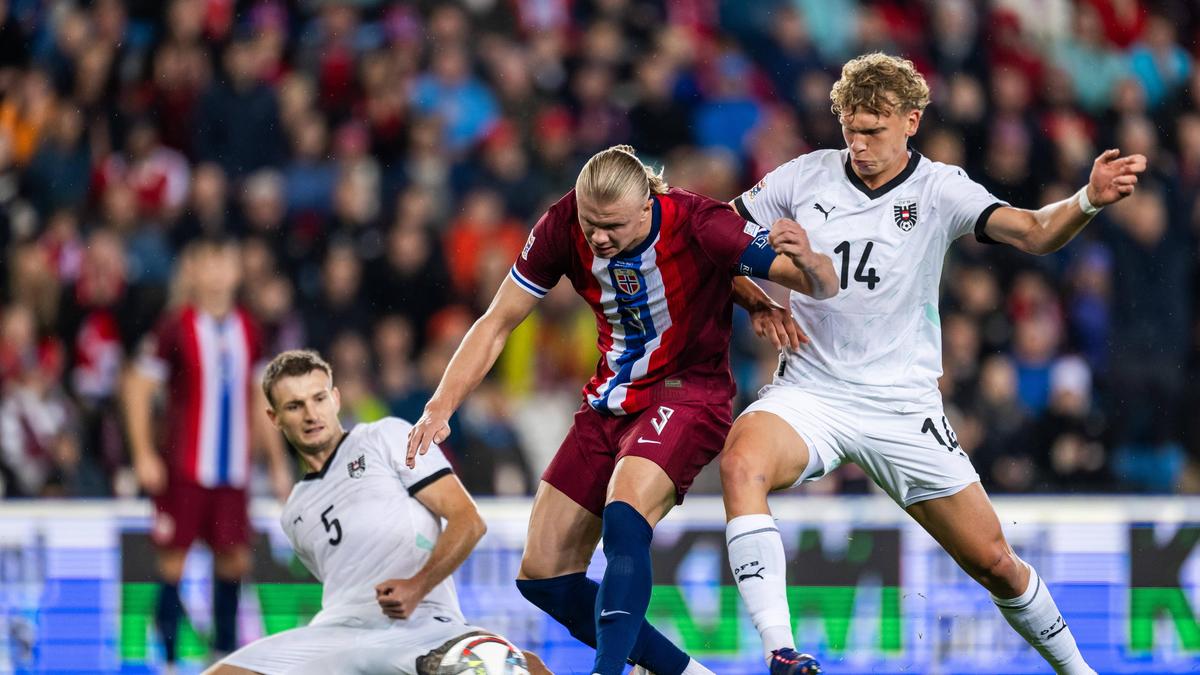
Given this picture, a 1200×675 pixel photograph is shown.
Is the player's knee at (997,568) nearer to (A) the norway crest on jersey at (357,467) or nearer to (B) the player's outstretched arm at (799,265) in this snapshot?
(B) the player's outstretched arm at (799,265)

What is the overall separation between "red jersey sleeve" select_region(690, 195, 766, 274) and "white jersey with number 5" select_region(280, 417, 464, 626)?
1.32 metres

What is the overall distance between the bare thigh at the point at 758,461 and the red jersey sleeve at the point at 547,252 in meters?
0.81

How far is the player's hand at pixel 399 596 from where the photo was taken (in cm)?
556

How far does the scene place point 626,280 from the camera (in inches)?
211

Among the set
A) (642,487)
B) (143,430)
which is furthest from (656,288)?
(143,430)

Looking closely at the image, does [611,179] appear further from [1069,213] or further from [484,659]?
[484,659]

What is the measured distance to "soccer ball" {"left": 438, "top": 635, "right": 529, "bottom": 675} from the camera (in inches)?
213

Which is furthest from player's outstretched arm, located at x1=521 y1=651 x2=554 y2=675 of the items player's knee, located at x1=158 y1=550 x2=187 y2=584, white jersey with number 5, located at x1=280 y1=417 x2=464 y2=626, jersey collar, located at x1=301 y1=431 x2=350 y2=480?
player's knee, located at x1=158 y1=550 x2=187 y2=584

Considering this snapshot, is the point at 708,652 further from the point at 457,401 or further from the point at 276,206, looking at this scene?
the point at 276,206

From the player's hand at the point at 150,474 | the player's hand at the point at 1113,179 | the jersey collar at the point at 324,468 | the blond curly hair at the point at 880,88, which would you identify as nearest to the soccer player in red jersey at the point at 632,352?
the blond curly hair at the point at 880,88

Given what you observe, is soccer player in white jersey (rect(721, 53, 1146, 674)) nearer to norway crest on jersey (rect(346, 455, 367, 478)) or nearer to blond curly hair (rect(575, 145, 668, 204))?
blond curly hair (rect(575, 145, 668, 204))

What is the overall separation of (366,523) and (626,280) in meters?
1.41

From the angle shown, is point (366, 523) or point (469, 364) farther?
point (366, 523)

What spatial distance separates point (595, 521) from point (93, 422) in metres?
5.24
